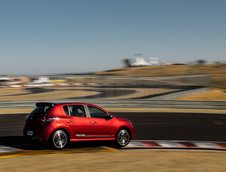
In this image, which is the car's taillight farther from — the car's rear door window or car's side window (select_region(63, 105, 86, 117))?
car's side window (select_region(63, 105, 86, 117))

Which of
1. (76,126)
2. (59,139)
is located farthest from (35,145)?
(76,126)

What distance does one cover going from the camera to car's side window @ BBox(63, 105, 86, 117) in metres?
12.2

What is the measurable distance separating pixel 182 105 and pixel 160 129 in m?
13.1

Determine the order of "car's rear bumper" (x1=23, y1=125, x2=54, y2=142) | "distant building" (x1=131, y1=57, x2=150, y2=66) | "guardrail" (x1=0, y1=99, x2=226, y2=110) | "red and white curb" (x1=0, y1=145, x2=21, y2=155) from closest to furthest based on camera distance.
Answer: "car's rear bumper" (x1=23, y1=125, x2=54, y2=142) → "red and white curb" (x1=0, y1=145, x2=21, y2=155) → "guardrail" (x1=0, y1=99, x2=226, y2=110) → "distant building" (x1=131, y1=57, x2=150, y2=66)

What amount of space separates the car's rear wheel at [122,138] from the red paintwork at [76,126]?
119mm

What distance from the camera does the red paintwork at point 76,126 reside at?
11.7 m

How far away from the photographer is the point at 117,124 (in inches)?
508

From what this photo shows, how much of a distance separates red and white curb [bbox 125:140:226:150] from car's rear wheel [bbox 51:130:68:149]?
212cm

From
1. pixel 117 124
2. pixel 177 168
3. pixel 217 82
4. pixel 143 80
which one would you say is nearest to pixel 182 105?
pixel 117 124

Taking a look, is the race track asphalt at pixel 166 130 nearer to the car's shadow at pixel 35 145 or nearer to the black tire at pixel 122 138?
the car's shadow at pixel 35 145

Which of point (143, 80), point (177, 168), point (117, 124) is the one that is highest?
point (143, 80)

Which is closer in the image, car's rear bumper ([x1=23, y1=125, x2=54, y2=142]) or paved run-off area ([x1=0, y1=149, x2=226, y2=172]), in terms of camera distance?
paved run-off area ([x1=0, y1=149, x2=226, y2=172])

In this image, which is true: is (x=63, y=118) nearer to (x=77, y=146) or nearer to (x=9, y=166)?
(x=77, y=146)

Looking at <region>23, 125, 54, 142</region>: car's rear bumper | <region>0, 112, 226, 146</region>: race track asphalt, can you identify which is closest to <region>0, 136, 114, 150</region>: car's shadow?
<region>0, 112, 226, 146</region>: race track asphalt
